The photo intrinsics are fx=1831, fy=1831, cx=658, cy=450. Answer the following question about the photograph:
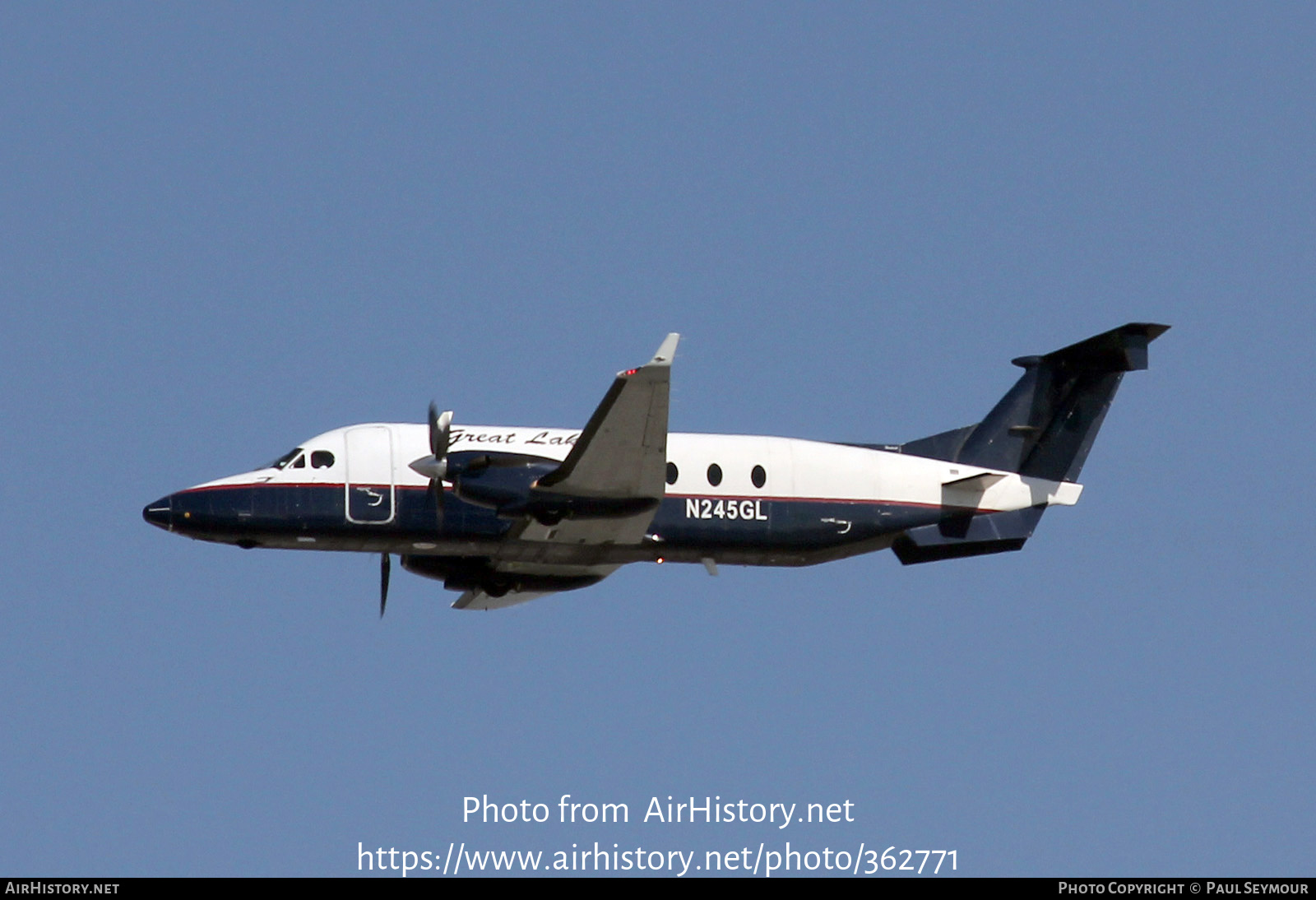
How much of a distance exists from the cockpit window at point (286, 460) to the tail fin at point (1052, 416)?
407 inches

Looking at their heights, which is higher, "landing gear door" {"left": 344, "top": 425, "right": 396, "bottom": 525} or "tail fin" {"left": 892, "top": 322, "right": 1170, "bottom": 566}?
"tail fin" {"left": 892, "top": 322, "right": 1170, "bottom": 566}

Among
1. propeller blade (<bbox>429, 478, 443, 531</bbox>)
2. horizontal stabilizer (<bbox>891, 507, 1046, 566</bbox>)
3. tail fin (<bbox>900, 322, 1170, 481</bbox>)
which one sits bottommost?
horizontal stabilizer (<bbox>891, 507, 1046, 566</bbox>)

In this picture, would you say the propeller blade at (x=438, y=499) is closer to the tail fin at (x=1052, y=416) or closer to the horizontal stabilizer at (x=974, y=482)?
the tail fin at (x=1052, y=416)

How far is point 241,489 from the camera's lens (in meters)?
29.1

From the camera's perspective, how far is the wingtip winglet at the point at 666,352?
26.2 meters

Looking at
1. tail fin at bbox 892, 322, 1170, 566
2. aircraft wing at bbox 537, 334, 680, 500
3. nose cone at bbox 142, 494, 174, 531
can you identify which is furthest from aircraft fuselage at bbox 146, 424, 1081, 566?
aircraft wing at bbox 537, 334, 680, 500

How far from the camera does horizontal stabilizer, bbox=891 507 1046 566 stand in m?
31.2

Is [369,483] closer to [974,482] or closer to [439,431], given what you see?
[439,431]

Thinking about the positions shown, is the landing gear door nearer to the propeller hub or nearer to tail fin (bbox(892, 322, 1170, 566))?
the propeller hub

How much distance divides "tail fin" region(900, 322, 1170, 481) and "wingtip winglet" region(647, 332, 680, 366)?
714 centimetres

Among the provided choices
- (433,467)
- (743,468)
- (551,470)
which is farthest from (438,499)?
(743,468)
